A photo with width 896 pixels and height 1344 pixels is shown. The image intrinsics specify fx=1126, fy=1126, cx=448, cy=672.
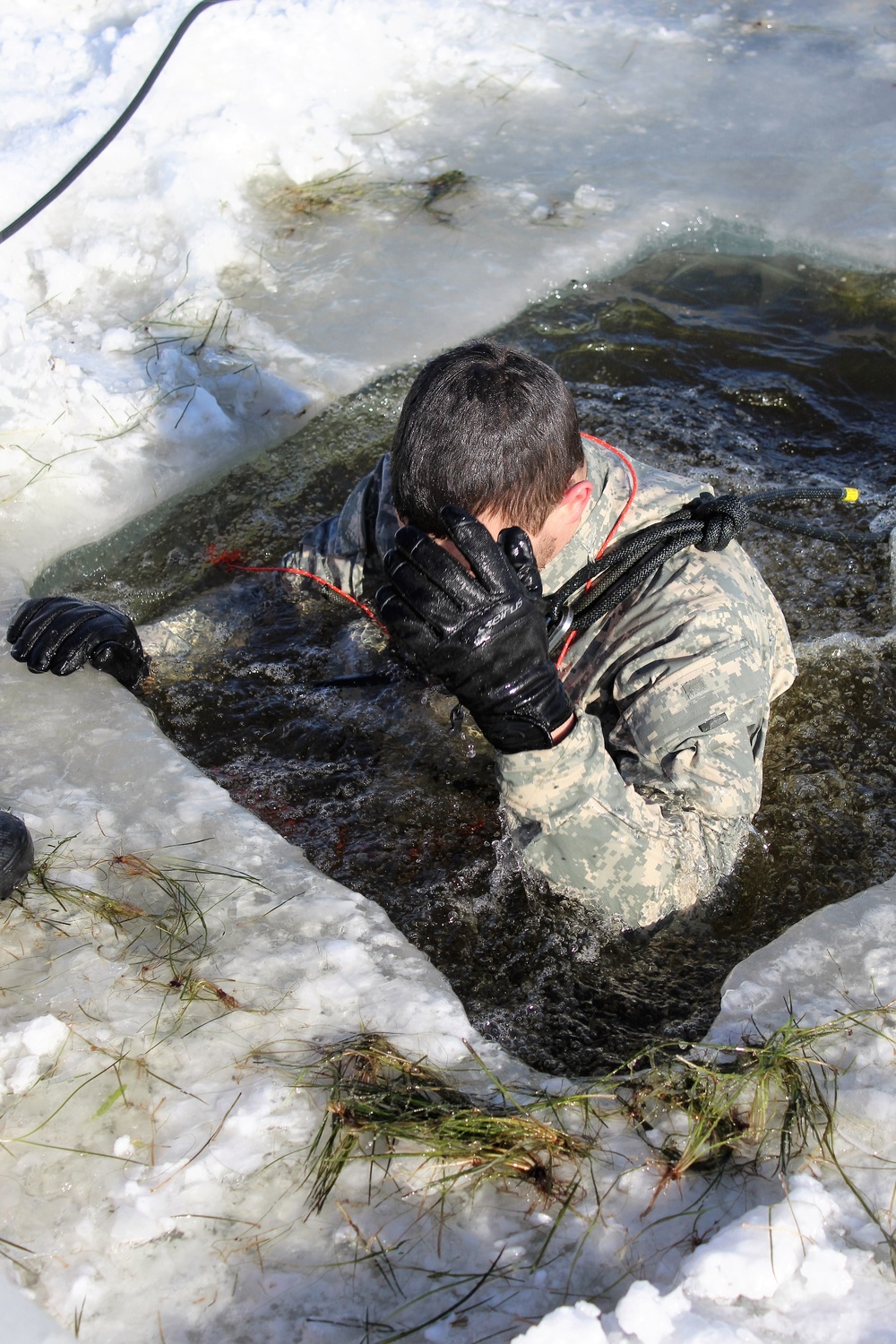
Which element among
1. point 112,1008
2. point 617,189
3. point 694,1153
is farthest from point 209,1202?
point 617,189

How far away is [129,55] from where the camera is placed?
527 cm

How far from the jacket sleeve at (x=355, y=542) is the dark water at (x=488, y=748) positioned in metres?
0.17

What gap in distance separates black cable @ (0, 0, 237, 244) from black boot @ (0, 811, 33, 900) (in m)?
3.05

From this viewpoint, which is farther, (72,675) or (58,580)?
(58,580)

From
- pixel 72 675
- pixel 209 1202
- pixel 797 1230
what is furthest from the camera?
pixel 72 675

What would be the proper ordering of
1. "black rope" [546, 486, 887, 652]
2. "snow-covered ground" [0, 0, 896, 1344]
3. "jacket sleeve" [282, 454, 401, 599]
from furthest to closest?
"jacket sleeve" [282, 454, 401, 599] < "black rope" [546, 486, 887, 652] < "snow-covered ground" [0, 0, 896, 1344]

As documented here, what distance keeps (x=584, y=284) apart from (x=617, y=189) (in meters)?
0.79

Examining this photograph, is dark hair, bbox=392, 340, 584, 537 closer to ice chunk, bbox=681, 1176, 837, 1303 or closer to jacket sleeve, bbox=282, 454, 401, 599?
jacket sleeve, bbox=282, 454, 401, 599

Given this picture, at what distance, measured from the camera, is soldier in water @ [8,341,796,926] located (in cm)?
204

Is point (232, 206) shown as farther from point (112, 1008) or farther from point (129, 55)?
point (112, 1008)

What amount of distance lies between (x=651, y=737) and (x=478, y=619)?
616 mm

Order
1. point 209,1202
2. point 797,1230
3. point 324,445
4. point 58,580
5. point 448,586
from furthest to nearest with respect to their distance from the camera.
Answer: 1. point 324,445
2. point 58,580
3. point 448,586
4. point 209,1202
5. point 797,1230

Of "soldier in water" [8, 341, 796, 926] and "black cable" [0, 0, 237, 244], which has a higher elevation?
"black cable" [0, 0, 237, 244]

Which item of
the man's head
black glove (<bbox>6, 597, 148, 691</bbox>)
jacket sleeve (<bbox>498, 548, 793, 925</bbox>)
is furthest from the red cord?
black glove (<bbox>6, 597, 148, 691</bbox>)
